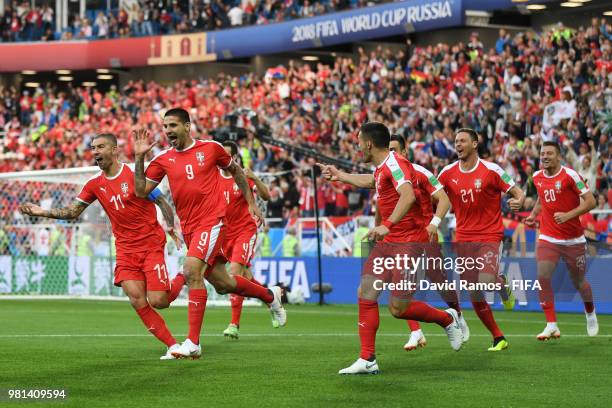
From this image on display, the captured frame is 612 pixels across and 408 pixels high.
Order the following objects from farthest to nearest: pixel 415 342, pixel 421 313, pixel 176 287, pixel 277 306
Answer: pixel 277 306, pixel 176 287, pixel 415 342, pixel 421 313

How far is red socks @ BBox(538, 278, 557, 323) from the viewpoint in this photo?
13781mm

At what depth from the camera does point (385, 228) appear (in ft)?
30.1

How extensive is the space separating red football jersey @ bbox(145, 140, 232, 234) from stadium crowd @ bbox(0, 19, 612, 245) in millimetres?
7932

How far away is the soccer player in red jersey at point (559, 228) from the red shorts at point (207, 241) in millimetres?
4688

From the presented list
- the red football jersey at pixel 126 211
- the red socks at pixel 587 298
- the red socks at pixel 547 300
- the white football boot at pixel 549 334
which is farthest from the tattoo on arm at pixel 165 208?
the red socks at pixel 587 298

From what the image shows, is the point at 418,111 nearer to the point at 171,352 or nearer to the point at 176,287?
the point at 176,287

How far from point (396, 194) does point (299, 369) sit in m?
1.80

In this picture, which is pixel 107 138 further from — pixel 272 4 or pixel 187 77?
pixel 187 77

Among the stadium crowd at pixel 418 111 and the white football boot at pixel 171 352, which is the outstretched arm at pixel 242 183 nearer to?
the white football boot at pixel 171 352

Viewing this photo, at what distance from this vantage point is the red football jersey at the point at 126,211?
11.6m

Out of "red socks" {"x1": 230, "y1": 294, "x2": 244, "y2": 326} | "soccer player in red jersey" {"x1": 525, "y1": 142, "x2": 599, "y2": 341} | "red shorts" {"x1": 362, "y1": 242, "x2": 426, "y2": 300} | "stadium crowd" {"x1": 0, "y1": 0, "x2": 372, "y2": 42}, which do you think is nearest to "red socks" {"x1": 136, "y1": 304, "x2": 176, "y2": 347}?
"red shorts" {"x1": 362, "y1": 242, "x2": 426, "y2": 300}

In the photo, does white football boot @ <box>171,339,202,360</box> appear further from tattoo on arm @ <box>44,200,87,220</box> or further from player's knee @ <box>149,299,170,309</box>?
tattoo on arm @ <box>44,200,87,220</box>

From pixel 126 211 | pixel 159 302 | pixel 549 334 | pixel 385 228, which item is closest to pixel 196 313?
pixel 159 302

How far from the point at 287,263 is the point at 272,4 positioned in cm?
1981
